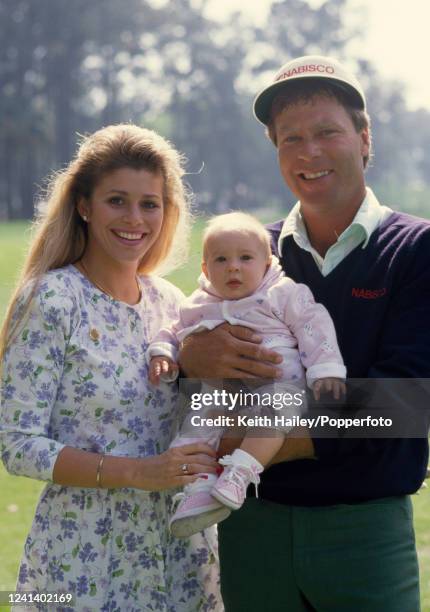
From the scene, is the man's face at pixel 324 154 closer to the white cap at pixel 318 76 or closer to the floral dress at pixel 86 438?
the white cap at pixel 318 76

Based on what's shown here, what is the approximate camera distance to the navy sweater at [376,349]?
304 cm

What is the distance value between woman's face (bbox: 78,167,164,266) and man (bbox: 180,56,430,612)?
44cm

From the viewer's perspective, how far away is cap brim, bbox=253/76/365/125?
11.3ft

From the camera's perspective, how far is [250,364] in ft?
10.7

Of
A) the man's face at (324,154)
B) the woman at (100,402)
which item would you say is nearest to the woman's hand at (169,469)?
the woman at (100,402)

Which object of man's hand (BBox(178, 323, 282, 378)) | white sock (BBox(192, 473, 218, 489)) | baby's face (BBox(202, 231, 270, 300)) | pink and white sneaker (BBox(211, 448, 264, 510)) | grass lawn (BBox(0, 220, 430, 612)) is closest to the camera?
pink and white sneaker (BBox(211, 448, 264, 510))

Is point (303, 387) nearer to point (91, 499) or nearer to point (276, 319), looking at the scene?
point (276, 319)

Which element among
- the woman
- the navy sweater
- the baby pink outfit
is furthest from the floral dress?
the navy sweater

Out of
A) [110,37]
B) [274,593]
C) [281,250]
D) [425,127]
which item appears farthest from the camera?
[425,127]

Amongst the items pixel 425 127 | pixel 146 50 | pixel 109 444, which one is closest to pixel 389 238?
pixel 109 444

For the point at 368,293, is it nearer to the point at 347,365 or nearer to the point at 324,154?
the point at 347,365

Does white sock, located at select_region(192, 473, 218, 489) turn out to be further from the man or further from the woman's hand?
the man

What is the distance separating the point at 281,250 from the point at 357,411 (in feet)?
2.65

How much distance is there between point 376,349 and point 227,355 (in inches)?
21.4
